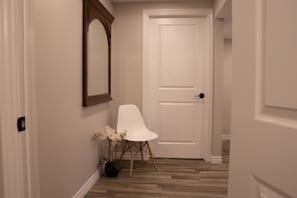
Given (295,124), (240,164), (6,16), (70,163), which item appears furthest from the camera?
(70,163)

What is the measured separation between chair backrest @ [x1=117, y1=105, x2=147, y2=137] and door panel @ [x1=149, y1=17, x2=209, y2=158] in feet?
0.98

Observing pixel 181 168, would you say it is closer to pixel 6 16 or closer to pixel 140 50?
pixel 140 50

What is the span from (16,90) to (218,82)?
275cm

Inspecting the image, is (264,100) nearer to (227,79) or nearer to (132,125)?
(132,125)

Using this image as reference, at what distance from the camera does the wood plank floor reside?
2.35 m

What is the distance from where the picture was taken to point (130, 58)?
3.35 metres

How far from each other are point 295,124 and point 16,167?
42.1 inches

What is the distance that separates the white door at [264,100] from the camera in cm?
56

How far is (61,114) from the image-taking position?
5.91 ft

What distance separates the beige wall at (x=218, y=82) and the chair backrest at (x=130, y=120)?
104 centimetres

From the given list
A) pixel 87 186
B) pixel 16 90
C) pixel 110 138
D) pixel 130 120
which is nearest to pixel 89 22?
pixel 110 138

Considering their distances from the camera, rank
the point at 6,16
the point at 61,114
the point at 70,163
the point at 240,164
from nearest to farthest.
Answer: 1. the point at 240,164
2. the point at 6,16
3. the point at 61,114
4. the point at 70,163

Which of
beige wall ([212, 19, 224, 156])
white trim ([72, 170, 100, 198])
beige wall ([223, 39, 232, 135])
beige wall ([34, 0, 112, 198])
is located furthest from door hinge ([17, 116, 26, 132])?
beige wall ([223, 39, 232, 135])

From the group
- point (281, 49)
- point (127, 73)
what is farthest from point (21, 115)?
point (127, 73)
